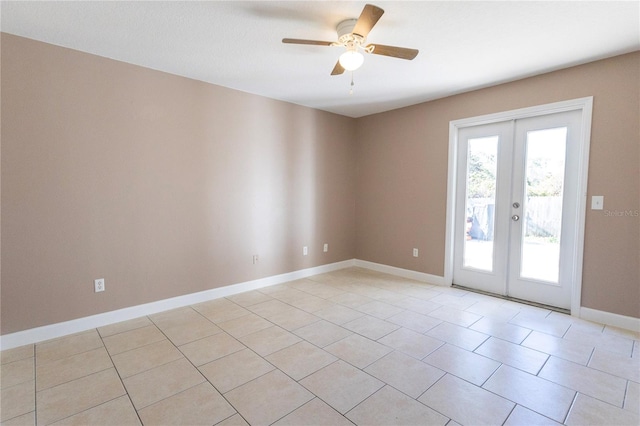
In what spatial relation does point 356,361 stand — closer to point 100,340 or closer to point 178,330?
point 178,330

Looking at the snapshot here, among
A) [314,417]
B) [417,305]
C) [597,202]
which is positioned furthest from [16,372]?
[597,202]

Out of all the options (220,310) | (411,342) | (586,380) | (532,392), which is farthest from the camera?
(220,310)

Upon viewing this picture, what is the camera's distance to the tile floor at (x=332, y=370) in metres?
1.73

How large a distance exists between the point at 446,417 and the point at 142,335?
2457 millimetres

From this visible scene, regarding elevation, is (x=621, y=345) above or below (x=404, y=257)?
below

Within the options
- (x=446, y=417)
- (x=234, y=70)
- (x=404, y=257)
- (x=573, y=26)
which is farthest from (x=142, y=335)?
(x=573, y=26)

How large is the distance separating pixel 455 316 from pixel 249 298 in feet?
7.46

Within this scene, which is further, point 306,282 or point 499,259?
point 306,282

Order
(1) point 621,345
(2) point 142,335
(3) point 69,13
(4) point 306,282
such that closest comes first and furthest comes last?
(3) point 69,13
(1) point 621,345
(2) point 142,335
(4) point 306,282

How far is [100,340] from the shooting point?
2578mm

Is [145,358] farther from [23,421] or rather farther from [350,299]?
[350,299]

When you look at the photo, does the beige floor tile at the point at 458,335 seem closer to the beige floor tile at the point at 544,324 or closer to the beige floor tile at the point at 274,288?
the beige floor tile at the point at 544,324

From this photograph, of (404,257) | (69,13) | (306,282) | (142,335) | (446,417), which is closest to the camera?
(446,417)

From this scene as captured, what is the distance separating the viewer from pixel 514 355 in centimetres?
236
